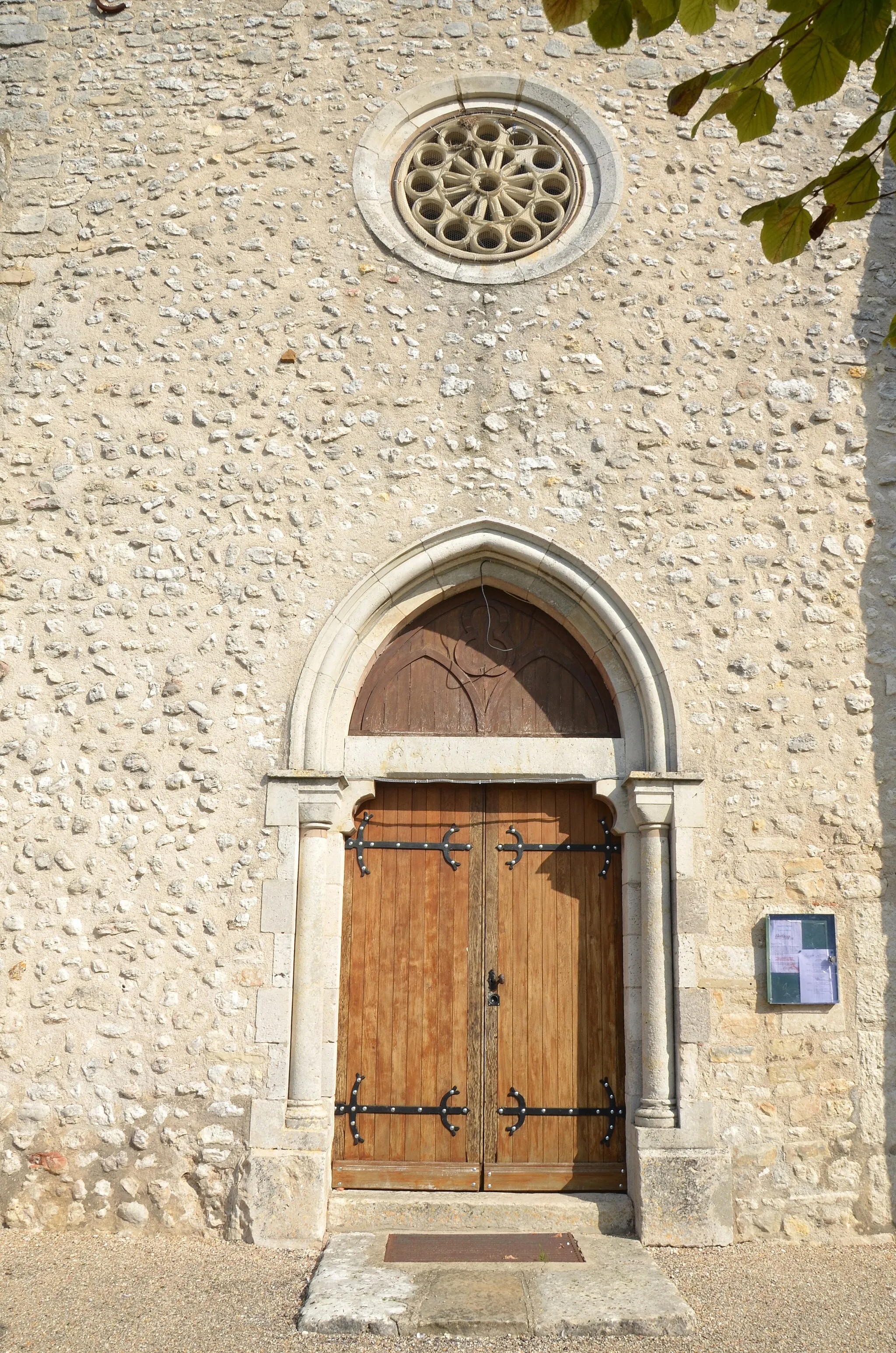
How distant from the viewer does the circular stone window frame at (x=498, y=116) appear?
533 centimetres

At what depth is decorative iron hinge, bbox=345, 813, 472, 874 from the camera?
496cm

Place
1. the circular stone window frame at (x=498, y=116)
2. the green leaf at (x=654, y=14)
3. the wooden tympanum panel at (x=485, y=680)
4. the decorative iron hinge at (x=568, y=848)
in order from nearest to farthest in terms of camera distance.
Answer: the green leaf at (x=654, y=14)
the decorative iron hinge at (x=568, y=848)
the wooden tympanum panel at (x=485, y=680)
the circular stone window frame at (x=498, y=116)

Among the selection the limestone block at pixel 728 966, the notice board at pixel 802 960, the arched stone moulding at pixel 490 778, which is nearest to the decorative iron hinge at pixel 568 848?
the arched stone moulding at pixel 490 778

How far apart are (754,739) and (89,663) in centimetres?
313

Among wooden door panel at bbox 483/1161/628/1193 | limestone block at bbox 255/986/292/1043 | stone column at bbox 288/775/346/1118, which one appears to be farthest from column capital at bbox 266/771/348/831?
wooden door panel at bbox 483/1161/628/1193

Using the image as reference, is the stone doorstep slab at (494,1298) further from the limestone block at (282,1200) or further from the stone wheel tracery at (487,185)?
the stone wheel tracery at (487,185)

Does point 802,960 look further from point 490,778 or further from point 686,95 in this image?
point 686,95

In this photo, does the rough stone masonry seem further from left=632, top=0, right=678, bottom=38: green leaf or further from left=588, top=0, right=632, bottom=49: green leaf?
left=588, top=0, right=632, bottom=49: green leaf

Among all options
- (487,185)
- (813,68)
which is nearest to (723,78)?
(813,68)

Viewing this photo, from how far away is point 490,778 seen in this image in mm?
4918

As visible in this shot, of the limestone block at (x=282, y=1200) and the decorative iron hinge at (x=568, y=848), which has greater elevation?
the decorative iron hinge at (x=568, y=848)

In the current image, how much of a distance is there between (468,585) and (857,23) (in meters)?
3.37

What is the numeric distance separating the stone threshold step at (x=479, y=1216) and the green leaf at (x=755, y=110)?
4.13 metres

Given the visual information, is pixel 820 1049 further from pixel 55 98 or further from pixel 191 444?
pixel 55 98
